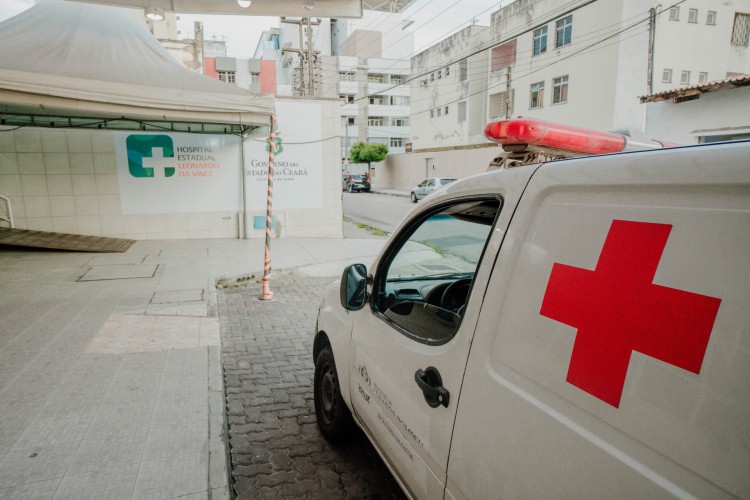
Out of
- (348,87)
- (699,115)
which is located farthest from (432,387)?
(348,87)

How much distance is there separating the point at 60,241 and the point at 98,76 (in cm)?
493

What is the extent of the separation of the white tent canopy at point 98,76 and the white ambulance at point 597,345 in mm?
7384

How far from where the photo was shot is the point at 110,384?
13.1ft

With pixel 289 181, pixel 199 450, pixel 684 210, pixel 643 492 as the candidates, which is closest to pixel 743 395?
pixel 643 492

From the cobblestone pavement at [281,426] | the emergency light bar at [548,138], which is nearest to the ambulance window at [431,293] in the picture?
the emergency light bar at [548,138]

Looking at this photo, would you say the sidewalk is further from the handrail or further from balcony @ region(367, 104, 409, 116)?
balcony @ region(367, 104, 409, 116)

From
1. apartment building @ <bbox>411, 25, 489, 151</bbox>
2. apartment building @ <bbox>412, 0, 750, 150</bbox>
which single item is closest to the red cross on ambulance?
apartment building @ <bbox>412, 0, 750, 150</bbox>

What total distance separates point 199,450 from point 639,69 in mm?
25063

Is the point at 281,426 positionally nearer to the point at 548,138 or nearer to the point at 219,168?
the point at 548,138

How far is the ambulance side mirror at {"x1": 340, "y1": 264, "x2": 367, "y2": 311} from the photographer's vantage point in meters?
2.74

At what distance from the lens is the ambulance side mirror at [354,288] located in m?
2.74

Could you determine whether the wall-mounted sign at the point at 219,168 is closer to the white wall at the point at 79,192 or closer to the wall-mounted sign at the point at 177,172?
the wall-mounted sign at the point at 177,172

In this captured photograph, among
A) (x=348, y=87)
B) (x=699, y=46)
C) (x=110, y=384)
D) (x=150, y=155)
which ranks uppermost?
(x=348, y=87)

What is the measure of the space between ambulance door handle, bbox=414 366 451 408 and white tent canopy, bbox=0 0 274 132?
764cm
